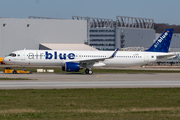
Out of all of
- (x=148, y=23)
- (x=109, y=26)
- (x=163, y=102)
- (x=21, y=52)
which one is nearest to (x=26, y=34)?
(x=21, y=52)

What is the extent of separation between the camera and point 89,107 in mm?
14742

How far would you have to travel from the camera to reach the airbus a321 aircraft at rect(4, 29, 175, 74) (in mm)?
40500

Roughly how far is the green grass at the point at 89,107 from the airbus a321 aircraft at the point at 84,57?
21.5 m

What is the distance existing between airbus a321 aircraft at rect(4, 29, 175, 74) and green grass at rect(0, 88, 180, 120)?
70.6 feet

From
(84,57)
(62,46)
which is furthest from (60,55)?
(62,46)

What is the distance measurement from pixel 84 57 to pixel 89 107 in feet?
91.9

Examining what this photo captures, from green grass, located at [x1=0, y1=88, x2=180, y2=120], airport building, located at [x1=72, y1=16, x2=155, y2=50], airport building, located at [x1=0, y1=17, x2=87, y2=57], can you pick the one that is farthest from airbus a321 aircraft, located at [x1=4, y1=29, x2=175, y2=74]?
airport building, located at [x1=72, y1=16, x2=155, y2=50]

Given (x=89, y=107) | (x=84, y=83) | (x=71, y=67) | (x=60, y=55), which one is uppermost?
(x=60, y=55)

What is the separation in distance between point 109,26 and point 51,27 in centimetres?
9504

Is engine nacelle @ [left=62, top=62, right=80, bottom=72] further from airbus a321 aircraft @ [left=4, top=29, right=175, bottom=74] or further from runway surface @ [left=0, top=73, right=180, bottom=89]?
runway surface @ [left=0, top=73, right=180, bottom=89]

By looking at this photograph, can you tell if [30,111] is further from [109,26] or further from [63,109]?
[109,26]

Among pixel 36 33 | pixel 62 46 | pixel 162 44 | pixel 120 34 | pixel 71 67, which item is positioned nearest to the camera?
pixel 71 67

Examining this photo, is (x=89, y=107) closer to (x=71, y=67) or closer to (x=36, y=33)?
(x=71, y=67)

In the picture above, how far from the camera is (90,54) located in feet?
141
